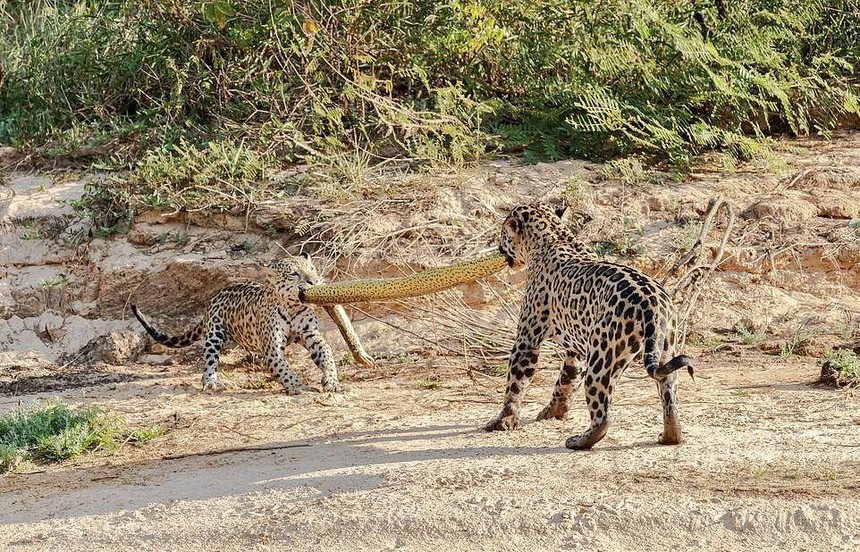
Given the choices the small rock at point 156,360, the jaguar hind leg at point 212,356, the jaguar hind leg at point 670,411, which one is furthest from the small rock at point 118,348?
the jaguar hind leg at point 670,411

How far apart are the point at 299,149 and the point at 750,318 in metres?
4.70

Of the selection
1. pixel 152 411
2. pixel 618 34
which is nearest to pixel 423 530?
pixel 152 411

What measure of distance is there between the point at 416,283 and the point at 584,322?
5.77 ft

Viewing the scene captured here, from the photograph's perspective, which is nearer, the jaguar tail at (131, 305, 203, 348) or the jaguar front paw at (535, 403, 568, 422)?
the jaguar front paw at (535, 403, 568, 422)

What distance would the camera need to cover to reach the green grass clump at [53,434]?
7.96 m

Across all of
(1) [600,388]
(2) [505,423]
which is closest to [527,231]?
(2) [505,423]

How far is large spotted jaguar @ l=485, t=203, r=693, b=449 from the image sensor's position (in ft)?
21.9

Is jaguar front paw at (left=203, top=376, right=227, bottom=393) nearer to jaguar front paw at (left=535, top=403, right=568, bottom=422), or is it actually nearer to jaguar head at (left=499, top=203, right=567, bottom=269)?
jaguar head at (left=499, top=203, right=567, bottom=269)

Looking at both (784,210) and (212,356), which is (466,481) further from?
(784,210)

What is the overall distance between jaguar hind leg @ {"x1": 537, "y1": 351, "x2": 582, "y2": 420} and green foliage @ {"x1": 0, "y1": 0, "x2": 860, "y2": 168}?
416cm

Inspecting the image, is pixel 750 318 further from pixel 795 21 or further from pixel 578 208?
pixel 795 21

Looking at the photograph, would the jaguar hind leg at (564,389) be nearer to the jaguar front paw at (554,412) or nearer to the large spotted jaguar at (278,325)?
the jaguar front paw at (554,412)

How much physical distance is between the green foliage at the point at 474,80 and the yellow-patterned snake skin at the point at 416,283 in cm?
299

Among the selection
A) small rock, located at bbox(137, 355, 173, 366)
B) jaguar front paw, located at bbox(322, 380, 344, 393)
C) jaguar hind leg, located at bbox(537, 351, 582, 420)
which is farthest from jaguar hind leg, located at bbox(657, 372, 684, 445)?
small rock, located at bbox(137, 355, 173, 366)
